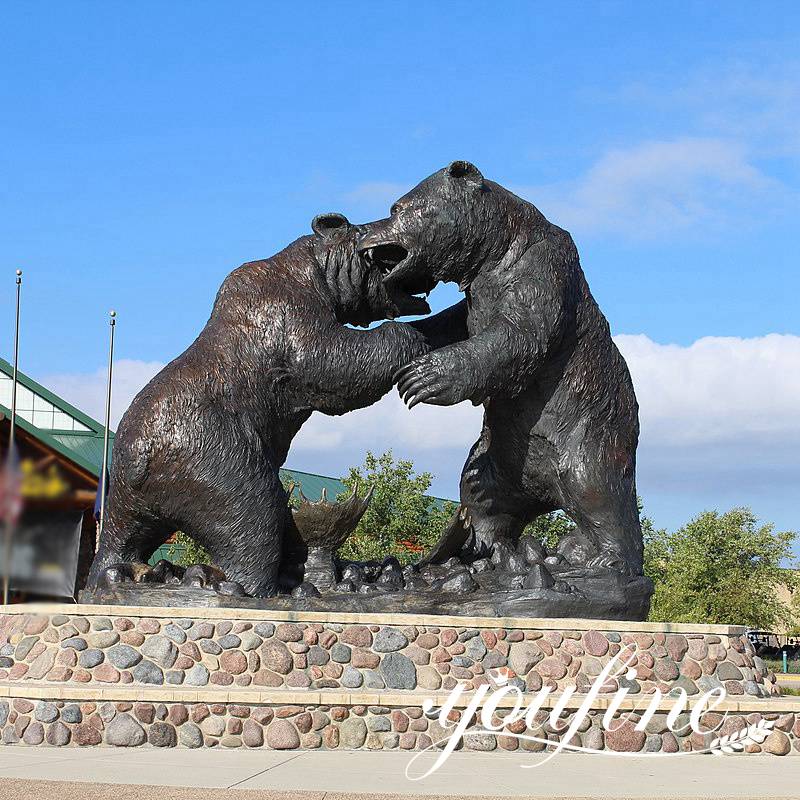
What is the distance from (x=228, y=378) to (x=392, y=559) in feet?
5.75

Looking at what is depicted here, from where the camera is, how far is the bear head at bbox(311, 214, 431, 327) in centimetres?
824

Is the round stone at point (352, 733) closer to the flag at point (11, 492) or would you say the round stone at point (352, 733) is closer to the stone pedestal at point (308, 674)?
the stone pedestal at point (308, 674)

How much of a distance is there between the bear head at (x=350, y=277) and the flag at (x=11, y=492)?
3.33 m

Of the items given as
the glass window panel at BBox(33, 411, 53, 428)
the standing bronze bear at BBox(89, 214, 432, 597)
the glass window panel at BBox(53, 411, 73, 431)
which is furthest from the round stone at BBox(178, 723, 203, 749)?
the glass window panel at BBox(33, 411, 53, 428)

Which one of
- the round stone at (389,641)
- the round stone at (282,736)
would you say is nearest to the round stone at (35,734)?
the round stone at (282,736)

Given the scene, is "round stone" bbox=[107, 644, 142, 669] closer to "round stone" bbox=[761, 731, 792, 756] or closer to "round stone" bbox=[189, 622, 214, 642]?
"round stone" bbox=[189, 622, 214, 642]

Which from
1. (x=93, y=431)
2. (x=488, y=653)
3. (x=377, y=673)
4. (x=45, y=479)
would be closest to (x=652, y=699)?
(x=488, y=653)

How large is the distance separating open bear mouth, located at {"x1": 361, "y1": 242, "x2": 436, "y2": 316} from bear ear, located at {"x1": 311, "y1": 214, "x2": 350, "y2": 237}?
29cm

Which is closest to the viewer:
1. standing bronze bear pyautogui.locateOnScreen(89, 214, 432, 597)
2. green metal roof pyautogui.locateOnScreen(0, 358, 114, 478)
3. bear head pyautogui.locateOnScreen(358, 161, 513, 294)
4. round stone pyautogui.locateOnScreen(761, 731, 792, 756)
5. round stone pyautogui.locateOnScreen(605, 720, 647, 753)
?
round stone pyautogui.locateOnScreen(605, 720, 647, 753)

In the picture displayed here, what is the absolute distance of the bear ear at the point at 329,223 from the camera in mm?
8375

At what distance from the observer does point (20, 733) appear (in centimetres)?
668

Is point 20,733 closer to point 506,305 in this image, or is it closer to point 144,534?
point 144,534

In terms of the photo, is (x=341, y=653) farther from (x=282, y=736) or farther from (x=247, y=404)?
(x=247, y=404)

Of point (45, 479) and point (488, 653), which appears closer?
point (488, 653)
